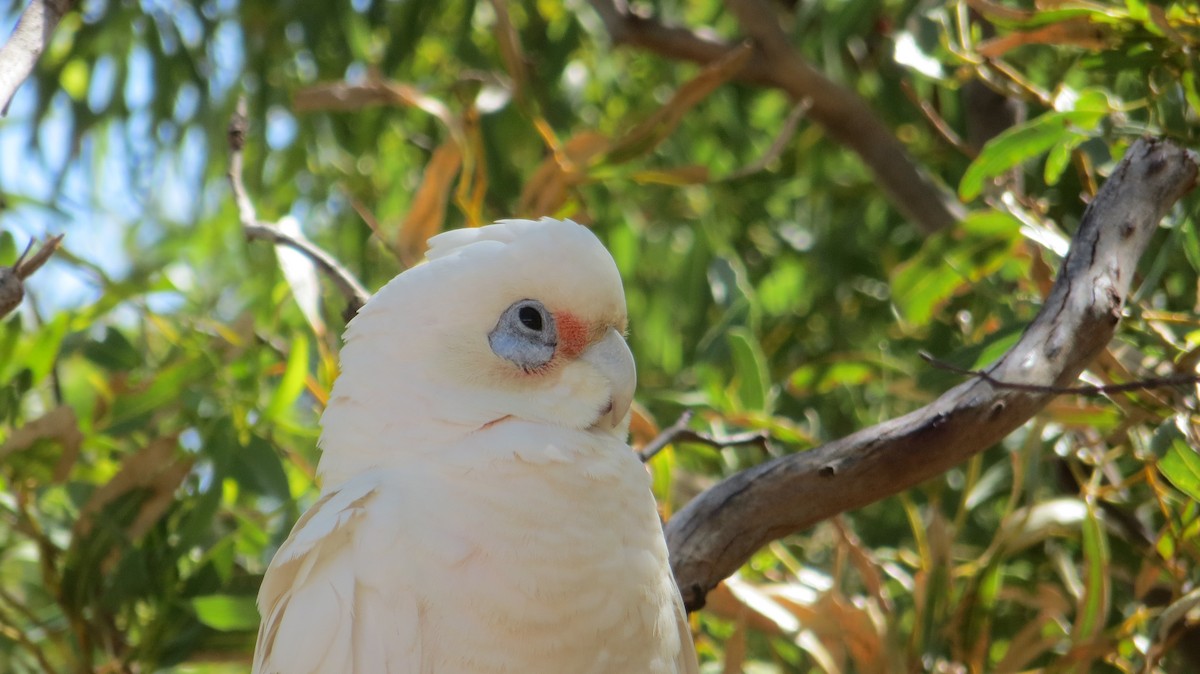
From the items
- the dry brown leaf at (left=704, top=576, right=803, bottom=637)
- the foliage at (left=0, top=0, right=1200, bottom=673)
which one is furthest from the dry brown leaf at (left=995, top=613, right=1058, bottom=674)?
the dry brown leaf at (left=704, top=576, right=803, bottom=637)

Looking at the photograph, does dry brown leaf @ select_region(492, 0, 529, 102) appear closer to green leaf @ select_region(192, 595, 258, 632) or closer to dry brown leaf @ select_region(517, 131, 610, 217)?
dry brown leaf @ select_region(517, 131, 610, 217)

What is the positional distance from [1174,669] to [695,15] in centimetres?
163

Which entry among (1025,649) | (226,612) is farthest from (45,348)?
(1025,649)

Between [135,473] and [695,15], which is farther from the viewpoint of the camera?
[695,15]

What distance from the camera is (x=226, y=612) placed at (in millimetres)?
1378

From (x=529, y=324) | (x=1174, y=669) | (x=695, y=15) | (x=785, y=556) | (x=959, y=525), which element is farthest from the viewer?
(x=695, y=15)

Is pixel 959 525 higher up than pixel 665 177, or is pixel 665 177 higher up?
pixel 665 177

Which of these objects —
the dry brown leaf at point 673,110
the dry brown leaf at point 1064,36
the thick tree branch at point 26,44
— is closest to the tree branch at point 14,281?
the thick tree branch at point 26,44

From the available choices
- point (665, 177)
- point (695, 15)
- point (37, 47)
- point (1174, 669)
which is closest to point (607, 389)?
point (665, 177)

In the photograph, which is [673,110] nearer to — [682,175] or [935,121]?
[682,175]

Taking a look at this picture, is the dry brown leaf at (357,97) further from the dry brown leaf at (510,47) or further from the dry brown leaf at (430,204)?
the dry brown leaf at (510,47)

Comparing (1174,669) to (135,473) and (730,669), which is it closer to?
(730,669)

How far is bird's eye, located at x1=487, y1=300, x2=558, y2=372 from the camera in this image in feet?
3.83

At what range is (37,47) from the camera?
1.04 metres
